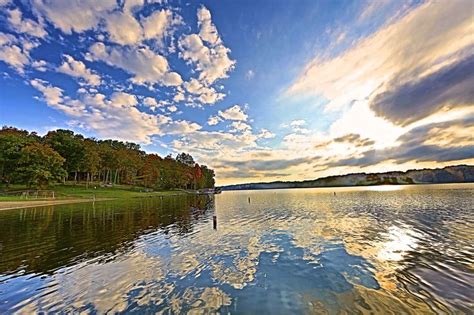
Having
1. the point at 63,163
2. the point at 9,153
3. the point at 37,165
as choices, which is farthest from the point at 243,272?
the point at 63,163

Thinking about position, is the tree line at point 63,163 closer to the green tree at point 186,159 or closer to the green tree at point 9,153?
the green tree at point 9,153

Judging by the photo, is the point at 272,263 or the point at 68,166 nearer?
Result: the point at 272,263

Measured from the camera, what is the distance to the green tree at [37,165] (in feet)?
202

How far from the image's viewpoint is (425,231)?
2239 cm

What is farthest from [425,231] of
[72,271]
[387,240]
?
[72,271]

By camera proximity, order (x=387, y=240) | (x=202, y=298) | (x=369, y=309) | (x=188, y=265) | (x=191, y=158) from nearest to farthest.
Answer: (x=369, y=309) < (x=202, y=298) < (x=188, y=265) < (x=387, y=240) < (x=191, y=158)

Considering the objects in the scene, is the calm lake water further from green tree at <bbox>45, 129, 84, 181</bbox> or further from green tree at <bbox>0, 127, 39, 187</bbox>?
green tree at <bbox>45, 129, 84, 181</bbox>

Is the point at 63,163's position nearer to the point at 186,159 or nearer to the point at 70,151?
the point at 70,151

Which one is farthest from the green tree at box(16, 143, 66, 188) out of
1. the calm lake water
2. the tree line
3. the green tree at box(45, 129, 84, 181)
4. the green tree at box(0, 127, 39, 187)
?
the calm lake water

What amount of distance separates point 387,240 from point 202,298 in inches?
645

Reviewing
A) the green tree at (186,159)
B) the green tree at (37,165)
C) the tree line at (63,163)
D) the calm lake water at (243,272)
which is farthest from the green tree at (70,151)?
the green tree at (186,159)

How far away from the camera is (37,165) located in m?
62.8

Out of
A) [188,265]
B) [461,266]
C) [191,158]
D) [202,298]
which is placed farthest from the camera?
[191,158]

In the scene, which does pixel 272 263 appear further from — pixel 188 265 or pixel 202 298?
pixel 202 298
